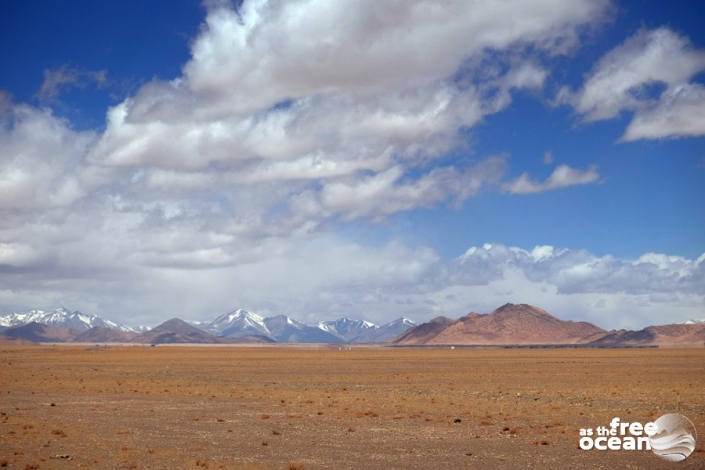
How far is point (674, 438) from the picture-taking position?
23.9 meters

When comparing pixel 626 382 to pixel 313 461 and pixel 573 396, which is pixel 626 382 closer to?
pixel 573 396

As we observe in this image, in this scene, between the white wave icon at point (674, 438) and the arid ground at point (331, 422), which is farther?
the white wave icon at point (674, 438)

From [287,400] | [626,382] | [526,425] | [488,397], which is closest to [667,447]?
[526,425]

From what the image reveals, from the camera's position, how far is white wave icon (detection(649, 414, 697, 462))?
71.3ft

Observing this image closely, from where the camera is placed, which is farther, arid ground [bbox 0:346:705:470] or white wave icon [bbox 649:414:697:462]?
white wave icon [bbox 649:414:697:462]

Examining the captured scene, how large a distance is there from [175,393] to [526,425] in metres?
25.5

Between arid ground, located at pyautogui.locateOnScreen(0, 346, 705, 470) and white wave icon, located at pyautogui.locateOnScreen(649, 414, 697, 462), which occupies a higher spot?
white wave icon, located at pyautogui.locateOnScreen(649, 414, 697, 462)

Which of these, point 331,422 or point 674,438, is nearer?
point 674,438

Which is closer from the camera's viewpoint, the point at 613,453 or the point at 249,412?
the point at 613,453

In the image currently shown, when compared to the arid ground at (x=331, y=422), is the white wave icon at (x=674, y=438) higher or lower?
higher

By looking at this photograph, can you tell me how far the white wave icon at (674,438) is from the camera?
21734mm

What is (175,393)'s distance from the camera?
147 ft

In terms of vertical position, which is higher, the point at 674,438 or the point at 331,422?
the point at 674,438

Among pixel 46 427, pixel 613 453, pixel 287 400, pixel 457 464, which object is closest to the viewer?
pixel 457 464
